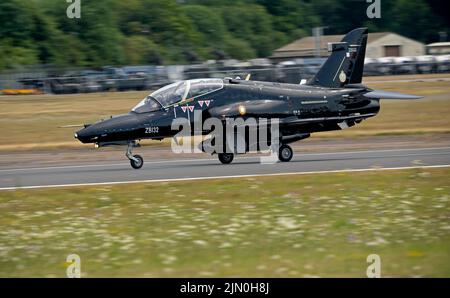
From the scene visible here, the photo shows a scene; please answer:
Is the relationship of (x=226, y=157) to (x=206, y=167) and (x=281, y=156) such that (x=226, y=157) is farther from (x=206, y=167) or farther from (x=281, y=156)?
(x=281, y=156)

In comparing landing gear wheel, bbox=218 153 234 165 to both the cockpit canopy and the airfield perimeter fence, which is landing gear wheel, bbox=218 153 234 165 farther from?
the airfield perimeter fence

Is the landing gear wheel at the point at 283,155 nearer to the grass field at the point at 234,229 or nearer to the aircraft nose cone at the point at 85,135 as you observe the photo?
the grass field at the point at 234,229

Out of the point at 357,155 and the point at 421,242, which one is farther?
the point at 357,155

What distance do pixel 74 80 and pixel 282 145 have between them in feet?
111

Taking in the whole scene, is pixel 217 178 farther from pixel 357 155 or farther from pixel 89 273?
pixel 89 273

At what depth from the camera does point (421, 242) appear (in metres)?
11.0

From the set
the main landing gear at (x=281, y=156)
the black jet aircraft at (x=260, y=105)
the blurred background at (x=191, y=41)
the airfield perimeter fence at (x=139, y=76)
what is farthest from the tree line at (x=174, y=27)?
the main landing gear at (x=281, y=156)

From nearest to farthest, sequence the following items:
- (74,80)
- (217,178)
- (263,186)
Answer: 1. (263,186)
2. (217,178)
3. (74,80)

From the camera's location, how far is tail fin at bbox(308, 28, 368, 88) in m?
22.7

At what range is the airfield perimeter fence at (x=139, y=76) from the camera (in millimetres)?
50562

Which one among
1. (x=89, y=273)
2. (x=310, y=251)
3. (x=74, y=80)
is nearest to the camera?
(x=89, y=273)

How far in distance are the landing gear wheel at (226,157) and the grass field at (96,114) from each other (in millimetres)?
8850

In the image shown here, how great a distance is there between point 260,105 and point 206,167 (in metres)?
2.10

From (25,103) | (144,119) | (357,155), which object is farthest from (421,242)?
(25,103)
